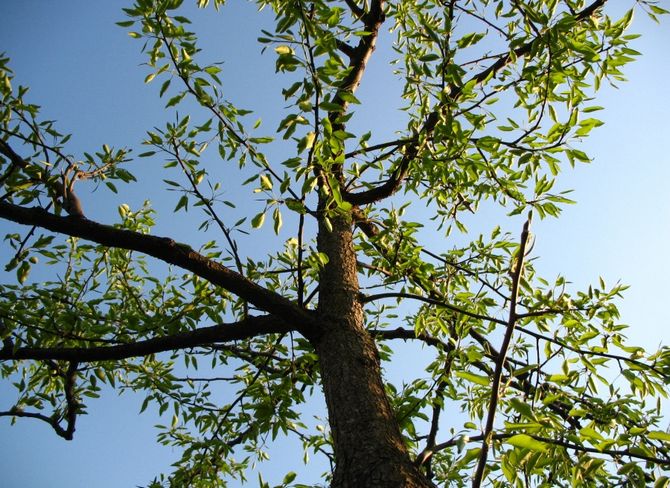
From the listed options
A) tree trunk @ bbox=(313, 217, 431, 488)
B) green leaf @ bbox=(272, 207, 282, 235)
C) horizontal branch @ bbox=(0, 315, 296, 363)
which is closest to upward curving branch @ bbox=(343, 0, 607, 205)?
tree trunk @ bbox=(313, 217, 431, 488)

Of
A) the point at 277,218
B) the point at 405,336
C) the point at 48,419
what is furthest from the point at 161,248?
the point at 405,336

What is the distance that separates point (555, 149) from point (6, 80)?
11.8 feet

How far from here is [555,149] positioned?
2.84 meters

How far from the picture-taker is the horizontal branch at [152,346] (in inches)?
98.3

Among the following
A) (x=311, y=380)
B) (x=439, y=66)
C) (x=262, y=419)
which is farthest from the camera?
(x=311, y=380)

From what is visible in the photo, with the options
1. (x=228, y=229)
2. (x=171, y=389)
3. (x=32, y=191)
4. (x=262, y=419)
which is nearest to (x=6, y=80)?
(x=32, y=191)

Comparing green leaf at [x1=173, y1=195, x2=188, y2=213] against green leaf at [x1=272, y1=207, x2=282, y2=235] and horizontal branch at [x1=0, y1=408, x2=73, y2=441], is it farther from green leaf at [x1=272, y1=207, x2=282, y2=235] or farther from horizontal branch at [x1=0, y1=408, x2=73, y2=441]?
horizontal branch at [x1=0, y1=408, x2=73, y2=441]

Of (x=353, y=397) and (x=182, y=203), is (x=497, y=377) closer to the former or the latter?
(x=353, y=397)

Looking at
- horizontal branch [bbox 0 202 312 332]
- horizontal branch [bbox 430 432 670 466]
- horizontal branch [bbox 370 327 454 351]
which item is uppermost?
horizontal branch [bbox 370 327 454 351]

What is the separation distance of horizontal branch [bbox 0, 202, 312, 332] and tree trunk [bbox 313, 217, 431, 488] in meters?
0.24

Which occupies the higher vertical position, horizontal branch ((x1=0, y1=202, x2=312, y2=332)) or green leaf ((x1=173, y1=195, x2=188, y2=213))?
green leaf ((x1=173, y1=195, x2=188, y2=213))

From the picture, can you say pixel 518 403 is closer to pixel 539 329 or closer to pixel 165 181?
pixel 165 181

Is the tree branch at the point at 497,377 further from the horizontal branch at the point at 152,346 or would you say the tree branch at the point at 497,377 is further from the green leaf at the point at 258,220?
the horizontal branch at the point at 152,346

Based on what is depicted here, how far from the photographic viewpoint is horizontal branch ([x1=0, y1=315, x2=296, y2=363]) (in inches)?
98.3
